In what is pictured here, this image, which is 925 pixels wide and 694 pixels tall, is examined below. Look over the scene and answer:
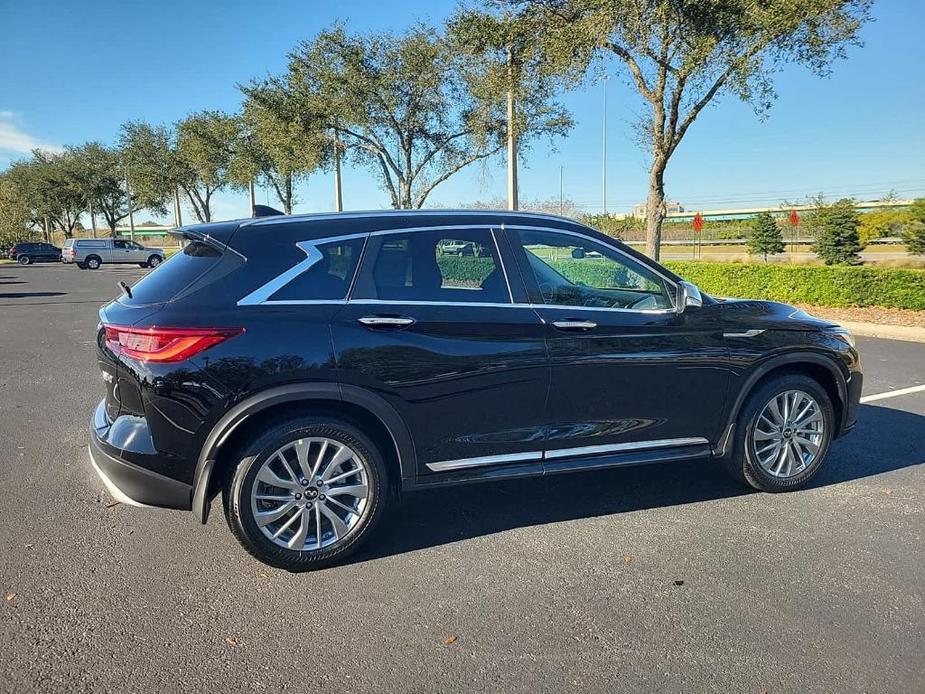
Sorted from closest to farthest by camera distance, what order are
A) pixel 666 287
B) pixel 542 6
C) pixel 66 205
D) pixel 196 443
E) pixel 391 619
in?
pixel 391 619
pixel 196 443
pixel 666 287
pixel 542 6
pixel 66 205

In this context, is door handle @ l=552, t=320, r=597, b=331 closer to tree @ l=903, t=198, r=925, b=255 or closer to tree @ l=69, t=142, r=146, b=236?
tree @ l=903, t=198, r=925, b=255

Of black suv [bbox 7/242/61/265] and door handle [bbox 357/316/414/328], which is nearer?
door handle [bbox 357/316/414/328]

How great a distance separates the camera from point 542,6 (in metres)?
14.3

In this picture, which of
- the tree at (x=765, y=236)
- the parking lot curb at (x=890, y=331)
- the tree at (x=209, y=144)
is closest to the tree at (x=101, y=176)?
the tree at (x=209, y=144)

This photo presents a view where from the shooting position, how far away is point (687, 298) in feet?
13.1

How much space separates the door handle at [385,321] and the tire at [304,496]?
20.8 inches

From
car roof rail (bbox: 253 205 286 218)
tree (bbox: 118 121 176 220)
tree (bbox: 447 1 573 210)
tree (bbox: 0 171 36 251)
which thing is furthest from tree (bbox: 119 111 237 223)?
car roof rail (bbox: 253 205 286 218)

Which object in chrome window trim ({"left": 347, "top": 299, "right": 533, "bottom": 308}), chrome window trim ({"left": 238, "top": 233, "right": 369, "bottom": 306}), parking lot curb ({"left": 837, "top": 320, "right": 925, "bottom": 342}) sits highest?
chrome window trim ({"left": 238, "top": 233, "right": 369, "bottom": 306})

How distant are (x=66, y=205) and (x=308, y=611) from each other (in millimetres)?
68743

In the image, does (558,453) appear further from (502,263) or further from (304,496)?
(304,496)

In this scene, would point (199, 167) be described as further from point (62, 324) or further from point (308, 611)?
point (308, 611)

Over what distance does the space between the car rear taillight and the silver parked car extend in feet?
142

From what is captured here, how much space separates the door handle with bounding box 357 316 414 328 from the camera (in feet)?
11.1

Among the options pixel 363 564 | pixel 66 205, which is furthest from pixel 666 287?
pixel 66 205
